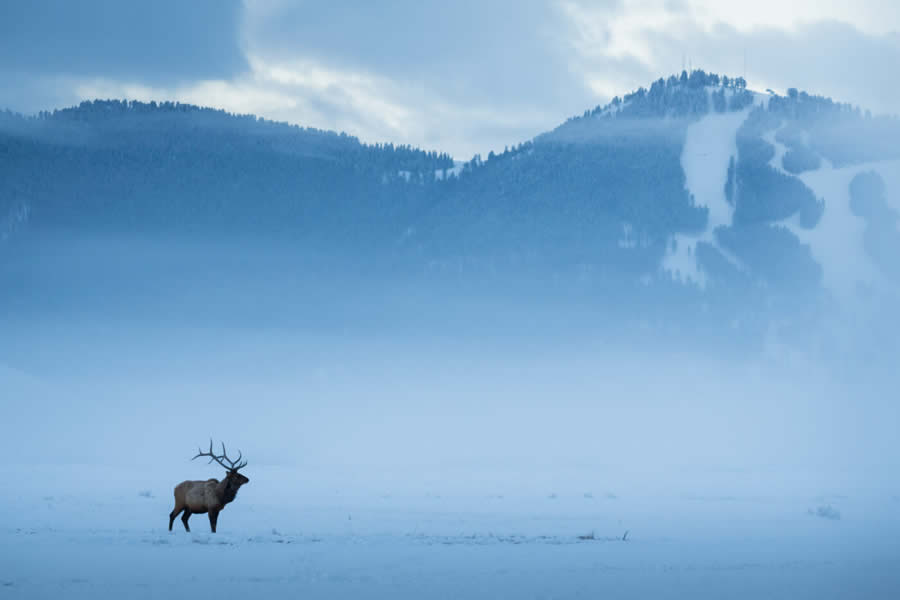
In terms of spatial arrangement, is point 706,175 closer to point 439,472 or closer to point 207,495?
point 439,472

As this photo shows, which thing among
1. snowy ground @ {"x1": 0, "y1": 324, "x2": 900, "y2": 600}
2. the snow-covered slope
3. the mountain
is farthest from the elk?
the snow-covered slope

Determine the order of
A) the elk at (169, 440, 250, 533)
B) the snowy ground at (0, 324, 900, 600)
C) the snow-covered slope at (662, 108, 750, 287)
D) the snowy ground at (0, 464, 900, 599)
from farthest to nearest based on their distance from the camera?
the snow-covered slope at (662, 108, 750, 287) → the elk at (169, 440, 250, 533) → the snowy ground at (0, 324, 900, 600) → the snowy ground at (0, 464, 900, 599)

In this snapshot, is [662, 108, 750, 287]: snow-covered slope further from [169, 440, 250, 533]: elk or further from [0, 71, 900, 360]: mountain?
[169, 440, 250, 533]: elk

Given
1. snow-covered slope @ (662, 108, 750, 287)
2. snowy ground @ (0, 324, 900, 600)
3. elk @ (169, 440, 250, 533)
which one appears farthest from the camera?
snow-covered slope @ (662, 108, 750, 287)

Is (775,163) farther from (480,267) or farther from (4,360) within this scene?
(4,360)

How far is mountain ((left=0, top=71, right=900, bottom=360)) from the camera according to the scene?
153m

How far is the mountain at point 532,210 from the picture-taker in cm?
15262

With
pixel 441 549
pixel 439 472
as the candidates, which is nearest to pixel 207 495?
pixel 441 549

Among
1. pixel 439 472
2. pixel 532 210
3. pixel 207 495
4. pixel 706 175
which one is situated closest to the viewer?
pixel 207 495

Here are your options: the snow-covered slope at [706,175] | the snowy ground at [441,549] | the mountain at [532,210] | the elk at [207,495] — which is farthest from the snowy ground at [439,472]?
the snow-covered slope at [706,175]

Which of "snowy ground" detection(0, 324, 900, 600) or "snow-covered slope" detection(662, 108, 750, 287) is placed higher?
"snow-covered slope" detection(662, 108, 750, 287)

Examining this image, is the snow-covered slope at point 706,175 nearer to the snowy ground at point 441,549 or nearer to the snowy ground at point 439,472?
the snowy ground at point 439,472

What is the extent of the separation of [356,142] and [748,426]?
287 ft

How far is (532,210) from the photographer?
6516 inches
